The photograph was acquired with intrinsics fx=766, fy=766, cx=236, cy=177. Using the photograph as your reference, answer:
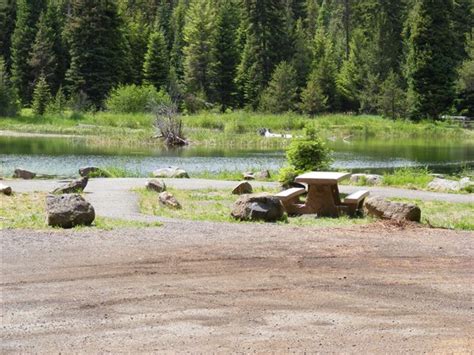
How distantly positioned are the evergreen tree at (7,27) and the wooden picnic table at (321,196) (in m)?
67.5

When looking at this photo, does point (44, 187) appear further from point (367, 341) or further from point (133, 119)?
point (133, 119)

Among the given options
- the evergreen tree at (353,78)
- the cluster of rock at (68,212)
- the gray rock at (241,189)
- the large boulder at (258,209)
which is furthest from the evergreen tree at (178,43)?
the cluster of rock at (68,212)

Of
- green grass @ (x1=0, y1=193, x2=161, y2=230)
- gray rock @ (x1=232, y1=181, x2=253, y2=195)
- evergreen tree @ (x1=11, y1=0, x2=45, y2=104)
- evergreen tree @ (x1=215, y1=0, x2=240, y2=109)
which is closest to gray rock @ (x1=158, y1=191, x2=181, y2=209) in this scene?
green grass @ (x1=0, y1=193, x2=161, y2=230)

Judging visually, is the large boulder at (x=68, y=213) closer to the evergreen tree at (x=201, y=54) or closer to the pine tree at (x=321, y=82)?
the pine tree at (x=321, y=82)

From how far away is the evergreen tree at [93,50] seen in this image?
6775cm

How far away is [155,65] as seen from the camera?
69.5m

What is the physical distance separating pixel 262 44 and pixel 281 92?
9118 mm

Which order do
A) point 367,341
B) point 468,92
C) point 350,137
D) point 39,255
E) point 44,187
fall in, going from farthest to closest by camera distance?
point 468,92
point 350,137
point 44,187
point 39,255
point 367,341

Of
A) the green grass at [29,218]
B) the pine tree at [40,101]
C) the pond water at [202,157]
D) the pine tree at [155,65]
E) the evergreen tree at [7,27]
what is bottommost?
the pond water at [202,157]

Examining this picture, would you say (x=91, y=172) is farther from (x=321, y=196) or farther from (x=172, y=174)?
(x=321, y=196)

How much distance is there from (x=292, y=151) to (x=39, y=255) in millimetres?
11143

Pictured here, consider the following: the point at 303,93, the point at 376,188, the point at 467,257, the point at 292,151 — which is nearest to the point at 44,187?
the point at 292,151

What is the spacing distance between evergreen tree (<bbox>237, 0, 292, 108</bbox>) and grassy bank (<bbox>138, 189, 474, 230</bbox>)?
52.8 meters

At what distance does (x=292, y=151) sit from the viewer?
66.2ft
